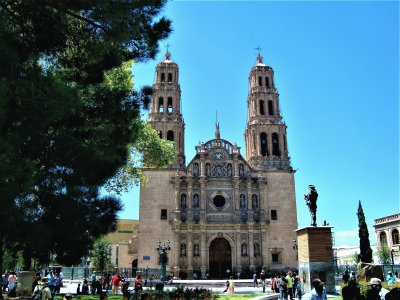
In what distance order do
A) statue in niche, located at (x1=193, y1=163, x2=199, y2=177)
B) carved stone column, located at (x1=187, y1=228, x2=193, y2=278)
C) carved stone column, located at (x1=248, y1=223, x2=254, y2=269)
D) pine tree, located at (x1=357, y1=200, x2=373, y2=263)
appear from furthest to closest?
statue in niche, located at (x1=193, y1=163, x2=199, y2=177)
carved stone column, located at (x1=248, y1=223, x2=254, y2=269)
carved stone column, located at (x1=187, y1=228, x2=193, y2=278)
pine tree, located at (x1=357, y1=200, x2=373, y2=263)

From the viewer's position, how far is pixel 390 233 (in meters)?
40.2

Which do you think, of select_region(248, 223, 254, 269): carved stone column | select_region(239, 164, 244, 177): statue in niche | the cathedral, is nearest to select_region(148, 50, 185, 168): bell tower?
the cathedral

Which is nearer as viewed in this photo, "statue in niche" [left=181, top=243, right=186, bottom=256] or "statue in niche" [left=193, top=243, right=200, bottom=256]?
"statue in niche" [left=181, top=243, right=186, bottom=256]

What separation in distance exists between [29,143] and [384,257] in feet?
129

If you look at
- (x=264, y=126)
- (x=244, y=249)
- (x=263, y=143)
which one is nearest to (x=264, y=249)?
(x=244, y=249)

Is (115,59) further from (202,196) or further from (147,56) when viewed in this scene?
(202,196)

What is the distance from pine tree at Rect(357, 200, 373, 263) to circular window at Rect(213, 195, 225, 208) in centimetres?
1211

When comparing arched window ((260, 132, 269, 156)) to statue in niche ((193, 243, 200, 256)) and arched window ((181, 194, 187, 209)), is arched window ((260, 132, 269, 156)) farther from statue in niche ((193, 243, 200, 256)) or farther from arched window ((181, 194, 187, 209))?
statue in niche ((193, 243, 200, 256))

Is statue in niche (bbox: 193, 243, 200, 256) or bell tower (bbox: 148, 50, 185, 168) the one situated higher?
bell tower (bbox: 148, 50, 185, 168)

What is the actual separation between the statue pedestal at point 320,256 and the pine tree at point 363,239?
17.5 meters

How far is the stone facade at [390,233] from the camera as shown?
3875 centimetres

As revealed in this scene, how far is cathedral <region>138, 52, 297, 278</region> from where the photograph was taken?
3625cm

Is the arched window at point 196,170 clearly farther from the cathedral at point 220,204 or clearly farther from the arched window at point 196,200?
the arched window at point 196,200

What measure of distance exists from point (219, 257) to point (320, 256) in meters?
22.7
